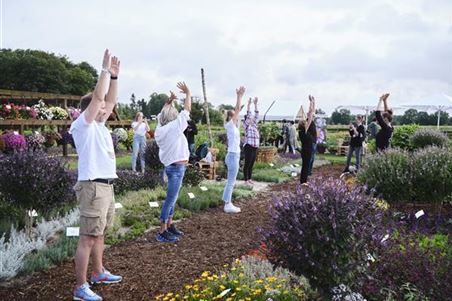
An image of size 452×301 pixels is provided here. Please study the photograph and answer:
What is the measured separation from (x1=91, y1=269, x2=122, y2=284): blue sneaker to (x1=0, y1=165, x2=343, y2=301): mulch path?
0.05 metres

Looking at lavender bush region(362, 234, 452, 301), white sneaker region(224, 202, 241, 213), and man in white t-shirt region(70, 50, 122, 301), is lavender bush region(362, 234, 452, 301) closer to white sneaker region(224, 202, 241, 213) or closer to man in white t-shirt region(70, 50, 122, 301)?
man in white t-shirt region(70, 50, 122, 301)

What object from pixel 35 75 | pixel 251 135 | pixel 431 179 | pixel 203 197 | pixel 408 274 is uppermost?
pixel 35 75

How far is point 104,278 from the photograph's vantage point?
4496 millimetres

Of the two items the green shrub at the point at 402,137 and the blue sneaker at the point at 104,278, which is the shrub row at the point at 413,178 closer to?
the blue sneaker at the point at 104,278

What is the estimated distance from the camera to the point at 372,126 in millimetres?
20172

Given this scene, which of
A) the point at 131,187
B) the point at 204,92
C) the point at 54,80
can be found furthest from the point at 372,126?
the point at 54,80

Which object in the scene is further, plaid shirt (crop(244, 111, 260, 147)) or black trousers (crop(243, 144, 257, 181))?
black trousers (crop(243, 144, 257, 181))

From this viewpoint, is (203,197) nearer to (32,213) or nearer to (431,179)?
(32,213)

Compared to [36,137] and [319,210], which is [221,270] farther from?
[36,137]

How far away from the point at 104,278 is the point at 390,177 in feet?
15.9

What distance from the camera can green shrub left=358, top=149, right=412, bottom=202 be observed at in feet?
23.9

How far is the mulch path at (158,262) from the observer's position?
4355 mm

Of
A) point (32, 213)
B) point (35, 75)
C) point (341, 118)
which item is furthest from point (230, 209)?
point (341, 118)

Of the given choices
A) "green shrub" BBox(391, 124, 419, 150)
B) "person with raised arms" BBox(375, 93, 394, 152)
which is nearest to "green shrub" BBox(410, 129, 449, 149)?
"green shrub" BBox(391, 124, 419, 150)
